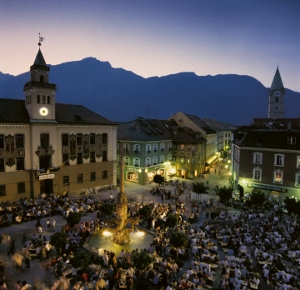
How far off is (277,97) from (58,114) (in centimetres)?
11468

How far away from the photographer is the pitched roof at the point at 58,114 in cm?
3384

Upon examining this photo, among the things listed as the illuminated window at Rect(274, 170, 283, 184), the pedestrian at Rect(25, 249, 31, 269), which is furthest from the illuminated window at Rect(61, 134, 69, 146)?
the illuminated window at Rect(274, 170, 283, 184)

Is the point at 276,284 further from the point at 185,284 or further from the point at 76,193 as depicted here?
the point at 76,193

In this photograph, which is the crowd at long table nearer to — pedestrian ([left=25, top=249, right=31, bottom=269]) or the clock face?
pedestrian ([left=25, top=249, right=31, bottom=269])

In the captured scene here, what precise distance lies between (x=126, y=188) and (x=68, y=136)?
15.1m

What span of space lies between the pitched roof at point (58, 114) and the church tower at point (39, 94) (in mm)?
1079

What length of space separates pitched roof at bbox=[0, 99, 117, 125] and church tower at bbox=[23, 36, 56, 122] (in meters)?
1.08

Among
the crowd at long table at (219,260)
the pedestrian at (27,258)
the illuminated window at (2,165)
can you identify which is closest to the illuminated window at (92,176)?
the illuminated window at (2,165)

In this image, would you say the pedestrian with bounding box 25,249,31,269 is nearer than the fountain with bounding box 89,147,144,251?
Yes

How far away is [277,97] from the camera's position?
121 m

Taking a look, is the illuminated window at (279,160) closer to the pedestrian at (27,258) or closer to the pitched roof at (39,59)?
the pedestrian at (27,258)

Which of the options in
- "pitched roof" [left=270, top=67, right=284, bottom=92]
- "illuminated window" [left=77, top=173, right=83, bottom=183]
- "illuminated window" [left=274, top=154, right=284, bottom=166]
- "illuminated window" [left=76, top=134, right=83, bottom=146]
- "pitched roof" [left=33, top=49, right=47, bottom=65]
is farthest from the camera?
"pitched roof" [left=270, top=67, right=284, bottom=92]

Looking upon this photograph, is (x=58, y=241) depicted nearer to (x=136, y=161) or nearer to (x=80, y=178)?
(x=80, y=178)

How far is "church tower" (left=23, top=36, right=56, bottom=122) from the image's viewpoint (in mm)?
35438
